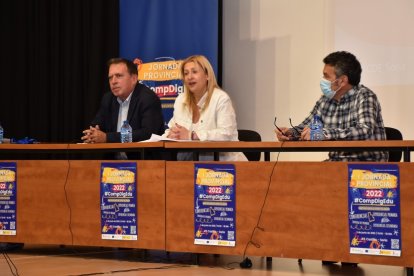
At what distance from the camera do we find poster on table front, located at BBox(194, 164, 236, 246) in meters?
3.84

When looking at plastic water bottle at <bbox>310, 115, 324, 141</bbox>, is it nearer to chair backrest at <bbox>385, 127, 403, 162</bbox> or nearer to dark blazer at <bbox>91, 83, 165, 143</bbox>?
chair backrest at <bbox>385, 127, 403, 162</bbox>

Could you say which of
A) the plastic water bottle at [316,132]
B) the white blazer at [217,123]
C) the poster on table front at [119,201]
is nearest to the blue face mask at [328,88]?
the plastic water bottle at [316,132]

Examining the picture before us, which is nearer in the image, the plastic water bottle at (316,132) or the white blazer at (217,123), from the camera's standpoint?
the plastic water bottle at (316,132)

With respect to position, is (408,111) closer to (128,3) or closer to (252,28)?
(252,28)

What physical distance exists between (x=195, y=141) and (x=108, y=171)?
60cm

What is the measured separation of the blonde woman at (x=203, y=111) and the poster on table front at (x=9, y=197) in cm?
105

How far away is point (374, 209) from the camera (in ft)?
11.3

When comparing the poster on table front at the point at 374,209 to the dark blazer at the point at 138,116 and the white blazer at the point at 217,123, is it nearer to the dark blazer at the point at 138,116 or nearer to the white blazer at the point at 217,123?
the white blazer at the point at 217,123

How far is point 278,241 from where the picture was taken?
373cm

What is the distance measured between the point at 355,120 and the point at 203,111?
3.35 feet

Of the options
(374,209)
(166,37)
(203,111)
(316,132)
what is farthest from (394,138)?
(166,37)

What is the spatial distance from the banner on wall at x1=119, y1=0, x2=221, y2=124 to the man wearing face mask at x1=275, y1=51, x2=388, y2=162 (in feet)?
6.42

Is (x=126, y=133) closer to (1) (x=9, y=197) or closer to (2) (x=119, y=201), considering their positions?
(2) (x=119, y=201)

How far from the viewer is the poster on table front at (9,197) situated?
176 inches
